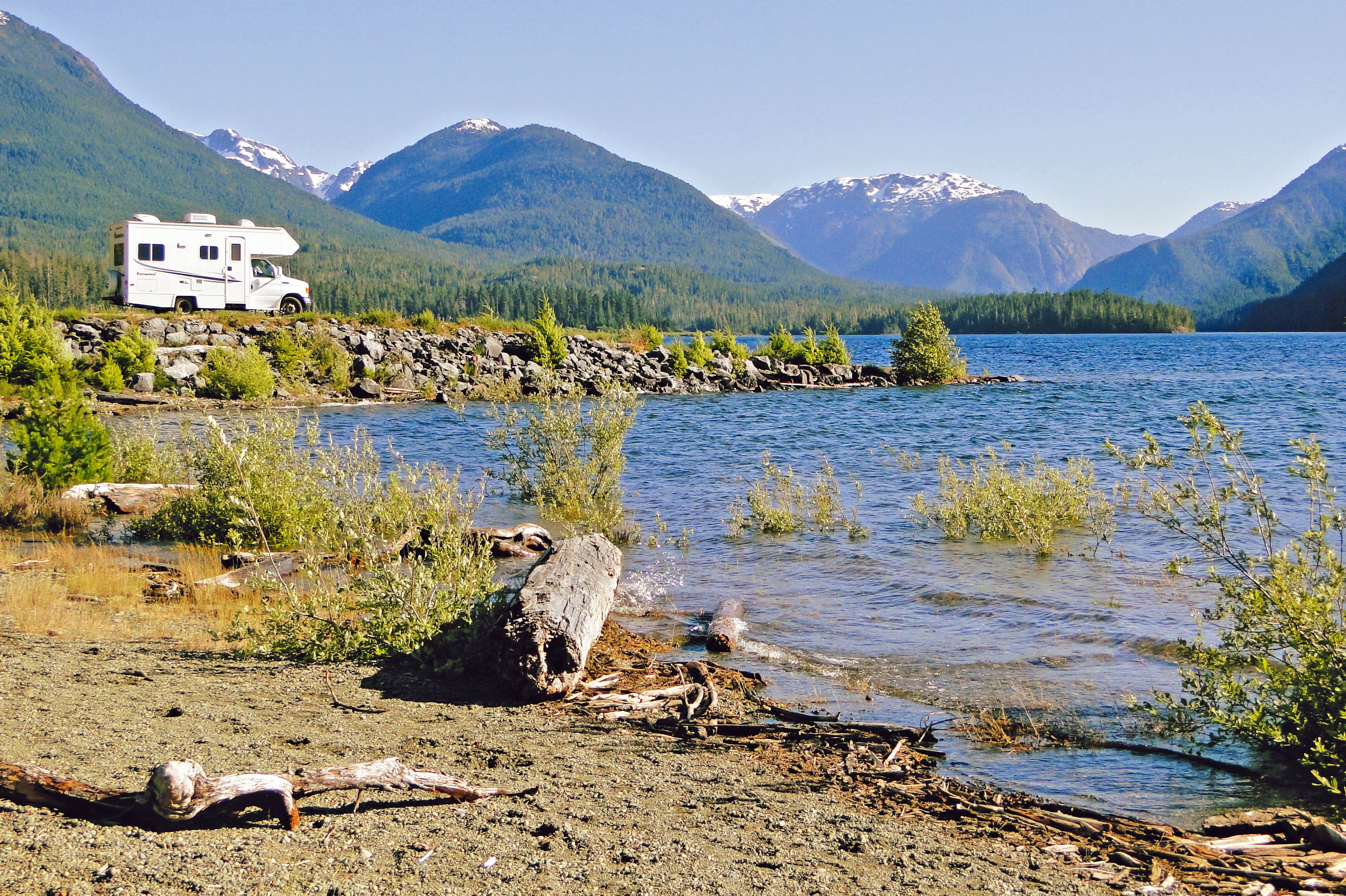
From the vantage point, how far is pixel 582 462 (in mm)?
15234

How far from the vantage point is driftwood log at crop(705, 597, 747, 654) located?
28.4 ft

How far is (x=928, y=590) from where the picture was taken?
11.0 metres

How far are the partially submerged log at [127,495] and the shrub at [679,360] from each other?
3559 cm

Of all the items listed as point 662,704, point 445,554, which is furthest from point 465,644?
point 662,704

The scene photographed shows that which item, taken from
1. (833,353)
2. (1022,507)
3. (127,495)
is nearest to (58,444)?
(127,495)

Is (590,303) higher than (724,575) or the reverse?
higher

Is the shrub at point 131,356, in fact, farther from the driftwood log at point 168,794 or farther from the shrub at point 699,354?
the driftwood log at point 168,794

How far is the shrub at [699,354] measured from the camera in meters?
50.8

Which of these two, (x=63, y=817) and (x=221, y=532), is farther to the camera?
(x=221, y=532)

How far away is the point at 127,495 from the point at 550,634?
1007 centimetres

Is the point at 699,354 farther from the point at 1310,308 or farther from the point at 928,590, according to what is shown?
the point at 1310,308

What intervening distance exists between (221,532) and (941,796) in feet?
34.1

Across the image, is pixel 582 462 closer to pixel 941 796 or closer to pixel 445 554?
pixel 445 554

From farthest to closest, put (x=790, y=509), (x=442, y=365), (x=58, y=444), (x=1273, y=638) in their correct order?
1. (x=442, y=365)
2. (x=790, y=509)
3. (x=58, y=444)
4. (x=1273, y=638)
